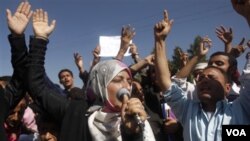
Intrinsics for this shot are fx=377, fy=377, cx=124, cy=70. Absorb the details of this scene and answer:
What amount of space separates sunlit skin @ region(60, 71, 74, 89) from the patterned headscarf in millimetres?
3417

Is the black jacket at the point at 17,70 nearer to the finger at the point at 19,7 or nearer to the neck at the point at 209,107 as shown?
the finger at the point at 19,7

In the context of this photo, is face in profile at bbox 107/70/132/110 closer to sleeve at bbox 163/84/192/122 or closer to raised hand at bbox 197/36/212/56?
sleeve at bbox 163/84/192/122

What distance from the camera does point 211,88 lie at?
2607mm

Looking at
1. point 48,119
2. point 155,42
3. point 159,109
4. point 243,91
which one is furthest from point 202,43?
point 48,119

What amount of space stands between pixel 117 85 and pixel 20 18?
0.84 m

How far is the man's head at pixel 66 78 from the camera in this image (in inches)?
237

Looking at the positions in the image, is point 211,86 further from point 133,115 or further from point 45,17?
point 45,17

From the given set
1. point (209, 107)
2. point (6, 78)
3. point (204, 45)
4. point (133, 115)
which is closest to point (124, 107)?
point (133, 115)

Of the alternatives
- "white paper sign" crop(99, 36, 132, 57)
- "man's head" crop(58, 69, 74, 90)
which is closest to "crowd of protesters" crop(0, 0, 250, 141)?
"white paper sign" crop(99, 36, 132, 57)

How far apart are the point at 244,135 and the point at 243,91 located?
27 centimetres

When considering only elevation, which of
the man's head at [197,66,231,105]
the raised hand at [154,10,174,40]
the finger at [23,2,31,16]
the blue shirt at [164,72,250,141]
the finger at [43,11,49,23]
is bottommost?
the blue shirt at [164,72,250,141]

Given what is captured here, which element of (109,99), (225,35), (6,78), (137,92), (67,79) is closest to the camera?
(109,99)

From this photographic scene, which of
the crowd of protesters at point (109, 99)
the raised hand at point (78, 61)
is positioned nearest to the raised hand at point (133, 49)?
the raised hand at point (78, 61)

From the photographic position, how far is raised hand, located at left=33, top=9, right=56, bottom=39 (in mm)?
2567
